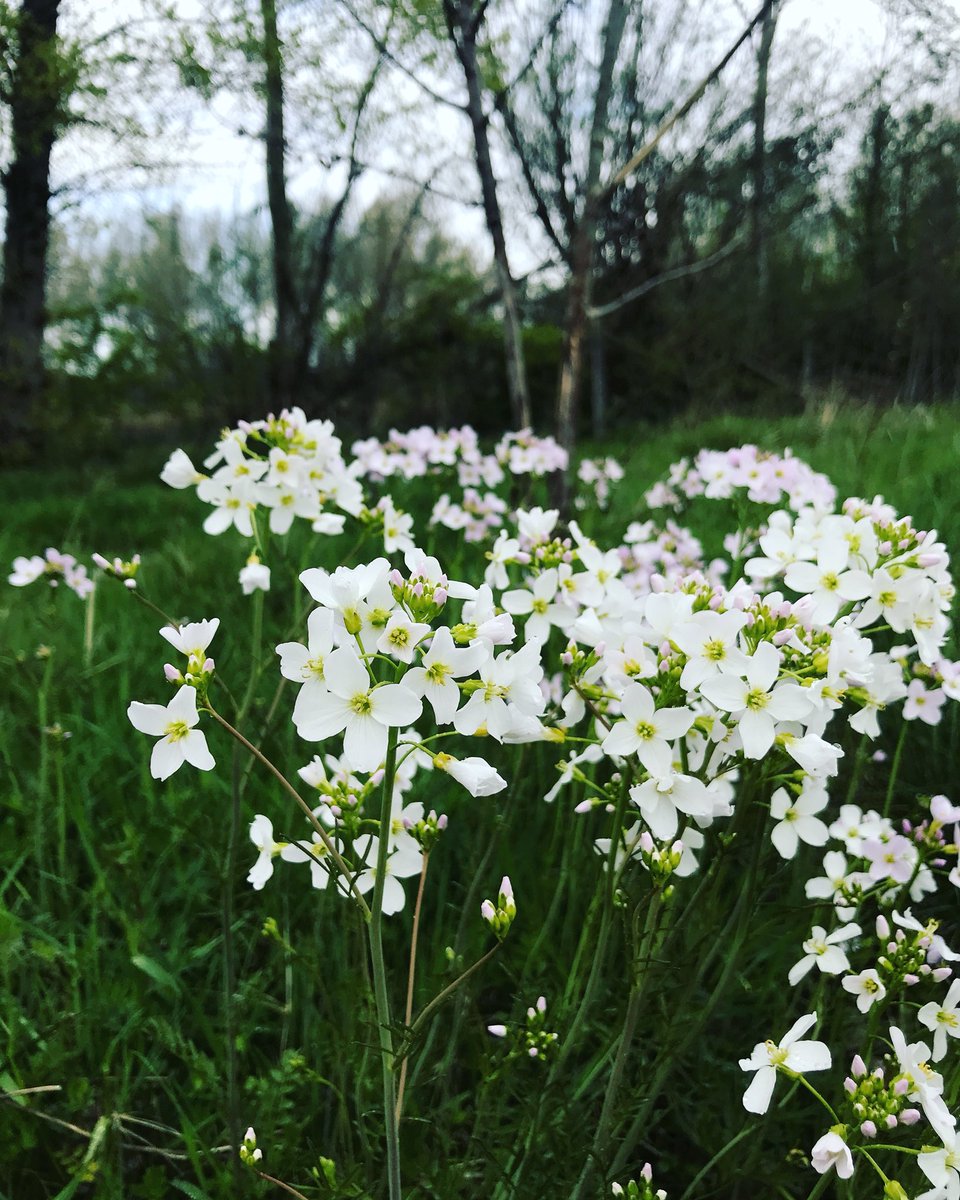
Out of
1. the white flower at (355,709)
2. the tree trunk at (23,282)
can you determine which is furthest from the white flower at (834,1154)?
the tree trunk at (23,282)

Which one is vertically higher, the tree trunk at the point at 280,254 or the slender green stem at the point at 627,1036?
the tree trunk at the point at 280,254

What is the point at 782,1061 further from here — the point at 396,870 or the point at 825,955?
the point at 396,870

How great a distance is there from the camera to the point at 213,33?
5.58 m

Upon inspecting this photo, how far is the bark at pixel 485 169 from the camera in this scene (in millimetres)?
3459

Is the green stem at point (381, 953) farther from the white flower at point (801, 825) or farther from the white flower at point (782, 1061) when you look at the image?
the white flower at point (801, 825)

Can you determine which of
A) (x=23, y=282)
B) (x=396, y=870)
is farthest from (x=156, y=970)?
(x=23, y=282)

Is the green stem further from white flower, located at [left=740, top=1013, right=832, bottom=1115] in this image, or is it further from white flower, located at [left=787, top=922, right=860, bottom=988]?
white flower, located at [left=787, top=922, right=860, bottom=988]

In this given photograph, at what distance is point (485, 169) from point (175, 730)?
316 cm

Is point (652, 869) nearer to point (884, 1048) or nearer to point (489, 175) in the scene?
point (884, 1048)

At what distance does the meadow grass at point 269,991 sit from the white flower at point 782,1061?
0.15 m

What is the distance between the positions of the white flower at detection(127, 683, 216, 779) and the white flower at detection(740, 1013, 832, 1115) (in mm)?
733

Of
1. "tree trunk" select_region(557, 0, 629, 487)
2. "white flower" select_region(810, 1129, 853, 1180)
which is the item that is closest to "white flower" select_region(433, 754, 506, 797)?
"white flower" select_region(810, 1129, 853, 1180)

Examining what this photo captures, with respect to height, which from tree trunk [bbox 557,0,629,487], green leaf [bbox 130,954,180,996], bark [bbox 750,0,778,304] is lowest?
green leaf [bbox 130,954,180,996]

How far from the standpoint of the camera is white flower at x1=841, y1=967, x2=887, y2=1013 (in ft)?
4.01
